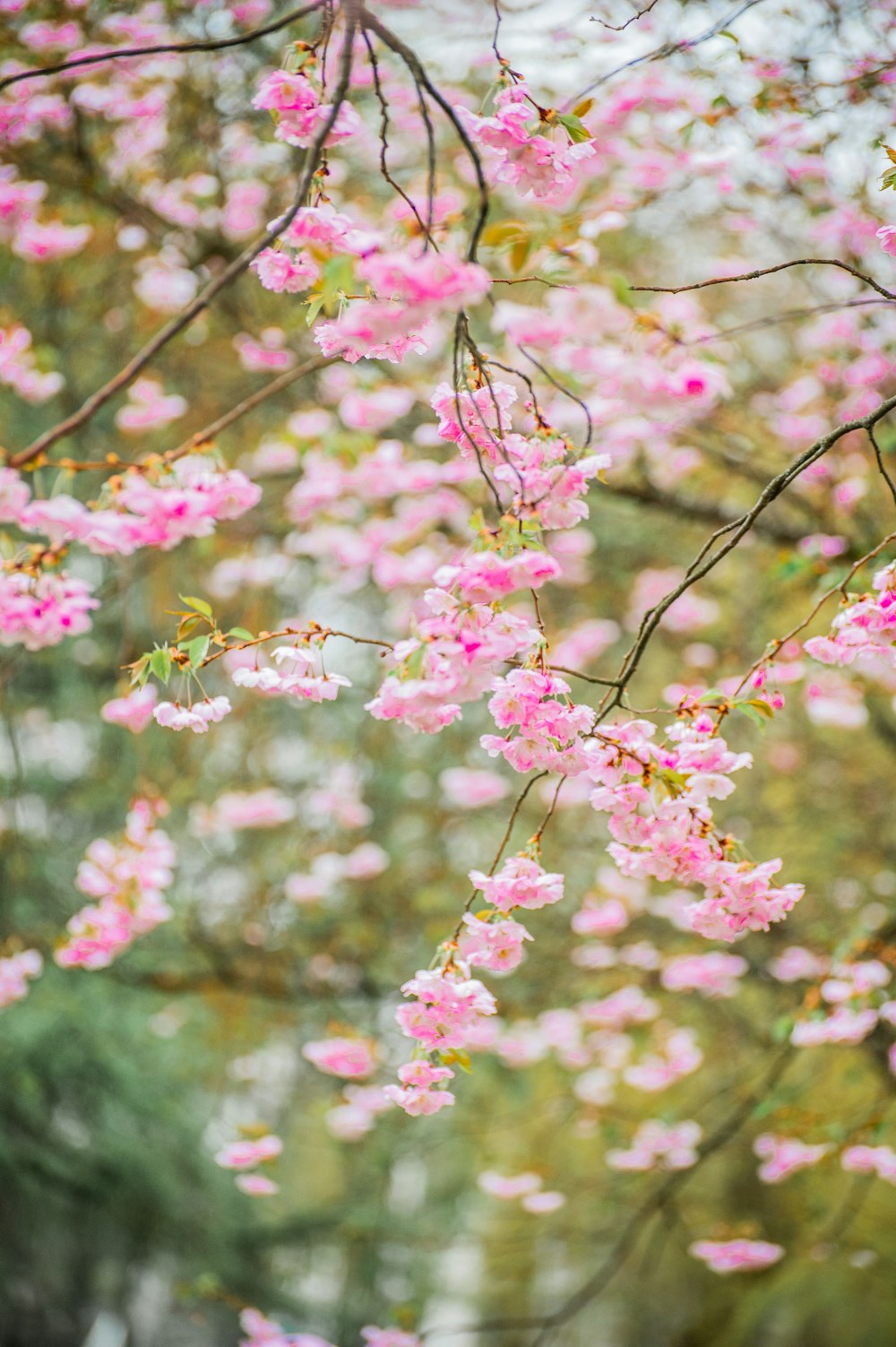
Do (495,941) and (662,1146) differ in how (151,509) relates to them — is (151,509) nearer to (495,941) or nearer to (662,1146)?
(495,941)

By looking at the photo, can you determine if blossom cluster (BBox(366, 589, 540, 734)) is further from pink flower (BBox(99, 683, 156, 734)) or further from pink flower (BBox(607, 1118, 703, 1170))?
pink flower (BBox(607, 1118, 703, 1170))

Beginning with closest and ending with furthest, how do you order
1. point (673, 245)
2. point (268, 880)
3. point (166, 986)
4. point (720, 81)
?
point (720, 81) → point (166, 986) → point (268, 880) → point (673, 245)

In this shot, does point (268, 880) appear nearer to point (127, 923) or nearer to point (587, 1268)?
point (127, 923)

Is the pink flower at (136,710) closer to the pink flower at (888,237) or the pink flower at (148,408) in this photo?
the pink flower at (888,237)

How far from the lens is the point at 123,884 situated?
2.17 m

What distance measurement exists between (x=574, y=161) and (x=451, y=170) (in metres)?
2.42

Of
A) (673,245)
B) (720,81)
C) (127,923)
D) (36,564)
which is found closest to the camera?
(36,564)

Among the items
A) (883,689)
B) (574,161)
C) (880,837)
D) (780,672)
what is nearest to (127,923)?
(780,672)

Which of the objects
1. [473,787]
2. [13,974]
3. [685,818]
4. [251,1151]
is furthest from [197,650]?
[473,787]

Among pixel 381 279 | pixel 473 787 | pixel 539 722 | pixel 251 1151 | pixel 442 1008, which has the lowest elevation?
pixel 442 1008

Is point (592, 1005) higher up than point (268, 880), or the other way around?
point (268, 880)

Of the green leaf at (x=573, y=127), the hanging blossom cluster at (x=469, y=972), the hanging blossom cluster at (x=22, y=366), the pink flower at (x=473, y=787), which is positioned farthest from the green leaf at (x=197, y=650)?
the pink flower at (x=473, y=787)

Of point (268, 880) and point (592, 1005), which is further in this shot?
point (268, 880)

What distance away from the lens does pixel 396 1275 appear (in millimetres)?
5438
